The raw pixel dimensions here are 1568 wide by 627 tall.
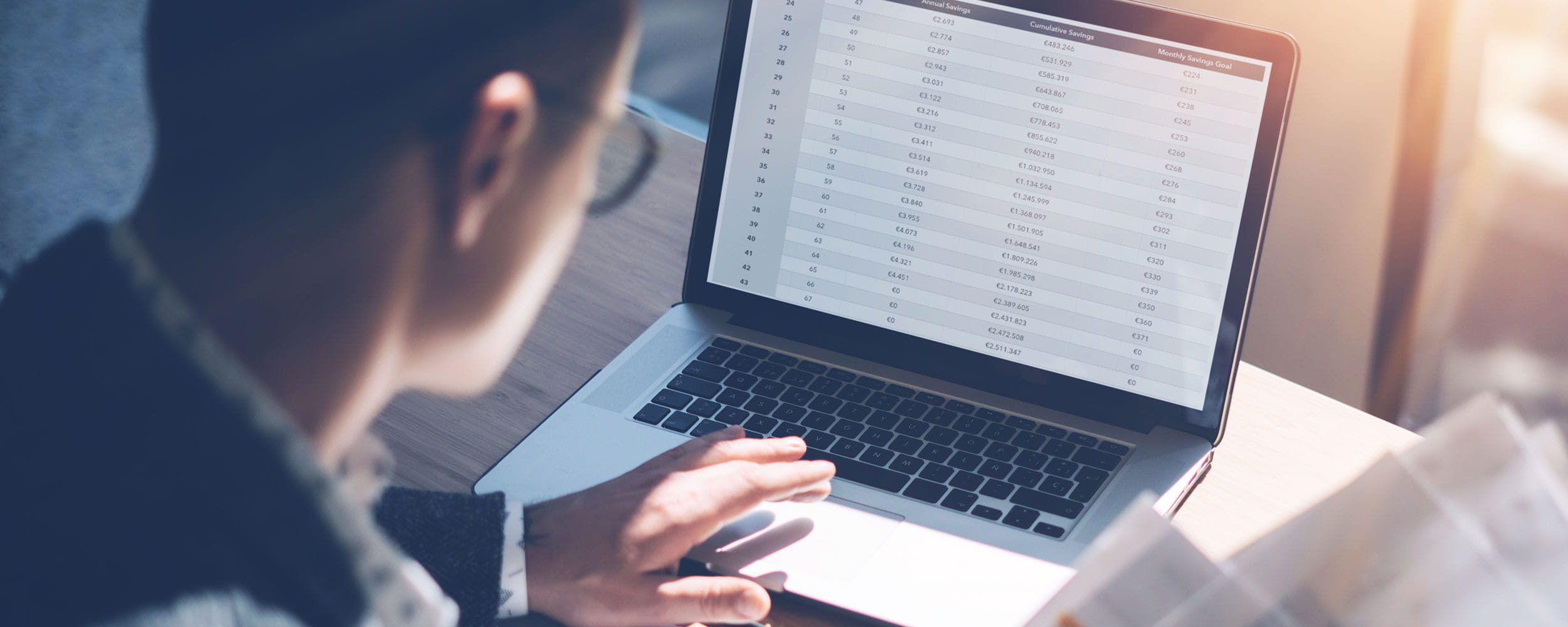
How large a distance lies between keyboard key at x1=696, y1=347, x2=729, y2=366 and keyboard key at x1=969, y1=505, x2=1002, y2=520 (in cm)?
23

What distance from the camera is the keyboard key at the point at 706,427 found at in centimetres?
73

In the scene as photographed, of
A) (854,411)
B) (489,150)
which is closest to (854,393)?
(854,411)

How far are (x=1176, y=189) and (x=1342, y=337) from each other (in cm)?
86

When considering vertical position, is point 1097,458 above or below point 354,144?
below

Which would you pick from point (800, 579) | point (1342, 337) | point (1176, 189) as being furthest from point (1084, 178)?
point (1342, 337)

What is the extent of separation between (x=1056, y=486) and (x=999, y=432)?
6 centimetres

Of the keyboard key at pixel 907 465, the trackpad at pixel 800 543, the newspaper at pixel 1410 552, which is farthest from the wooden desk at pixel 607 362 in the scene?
the newspaper at pixel 1410 552

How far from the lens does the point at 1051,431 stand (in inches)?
27.9

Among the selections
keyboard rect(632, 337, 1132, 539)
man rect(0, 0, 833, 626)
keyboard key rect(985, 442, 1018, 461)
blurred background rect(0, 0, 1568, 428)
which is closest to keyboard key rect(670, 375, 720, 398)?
keyboard rect(632, 337, 1132, 539)

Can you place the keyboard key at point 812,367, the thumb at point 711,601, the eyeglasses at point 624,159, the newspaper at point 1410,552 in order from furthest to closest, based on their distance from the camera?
1. the keyboard key at point 812,367
2. the thumb at point 711,601
3. the eyeglasses at point 624,159
4. the newspaper at point 1410,552

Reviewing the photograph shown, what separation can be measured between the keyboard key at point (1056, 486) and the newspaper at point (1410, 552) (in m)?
0.30

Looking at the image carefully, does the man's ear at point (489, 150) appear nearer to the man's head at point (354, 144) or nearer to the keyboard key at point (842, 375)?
the man's head at point (354, 144)

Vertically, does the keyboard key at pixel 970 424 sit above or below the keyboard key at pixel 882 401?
above

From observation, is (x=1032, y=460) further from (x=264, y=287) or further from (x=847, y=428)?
(x=264, y=287)
